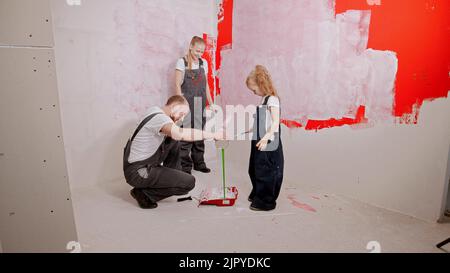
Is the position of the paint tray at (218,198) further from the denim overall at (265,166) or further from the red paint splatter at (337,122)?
the red paint splatter at (337,122)

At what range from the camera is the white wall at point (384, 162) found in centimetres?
173

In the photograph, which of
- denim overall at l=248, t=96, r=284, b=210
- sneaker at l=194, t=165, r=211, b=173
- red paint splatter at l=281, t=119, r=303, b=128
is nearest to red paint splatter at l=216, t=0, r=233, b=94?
red paint splatter at l=281, t=119, r=303, b=128

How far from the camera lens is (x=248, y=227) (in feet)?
5.75

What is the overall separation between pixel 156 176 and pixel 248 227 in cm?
72

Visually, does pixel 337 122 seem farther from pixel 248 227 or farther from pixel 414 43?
pixel 248 227

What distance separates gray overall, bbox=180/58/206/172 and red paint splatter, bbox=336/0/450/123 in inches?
55.9

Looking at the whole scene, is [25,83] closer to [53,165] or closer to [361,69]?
[53,165]

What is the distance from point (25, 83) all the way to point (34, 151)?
0.27 metres

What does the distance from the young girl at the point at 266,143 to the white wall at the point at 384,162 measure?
1.83 feet

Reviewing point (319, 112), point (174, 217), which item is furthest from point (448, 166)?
point (174, 217)

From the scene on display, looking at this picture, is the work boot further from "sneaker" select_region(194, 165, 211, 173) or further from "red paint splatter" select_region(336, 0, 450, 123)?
"red paint splatter" select_region(336, 0, 450, 123)

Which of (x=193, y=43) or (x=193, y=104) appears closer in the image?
(x=193, y=43)

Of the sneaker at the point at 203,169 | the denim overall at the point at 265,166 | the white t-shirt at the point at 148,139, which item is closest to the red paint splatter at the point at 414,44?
the denim overall at the point at 265,166

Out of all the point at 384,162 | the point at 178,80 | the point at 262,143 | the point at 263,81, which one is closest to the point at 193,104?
the point at 178,80
